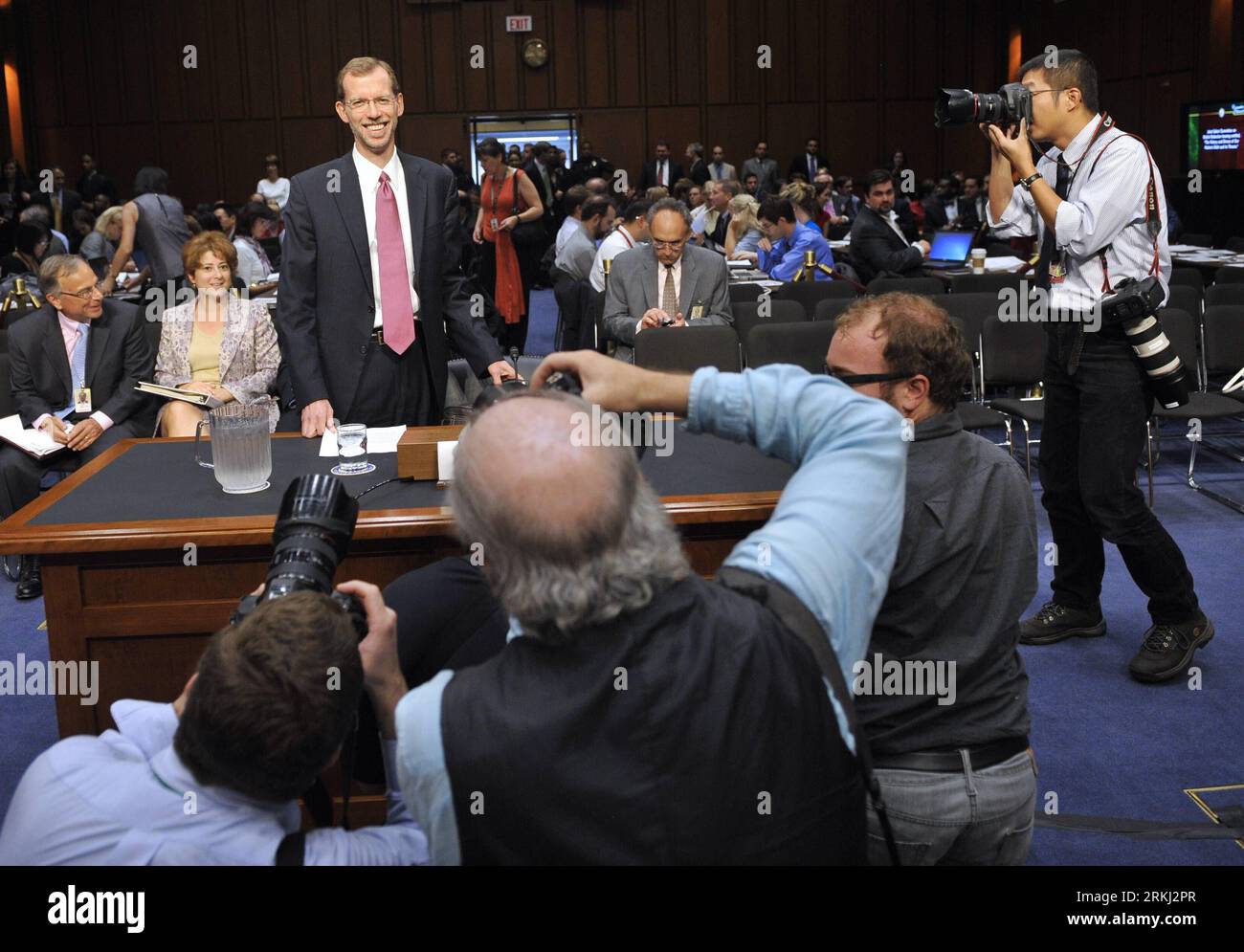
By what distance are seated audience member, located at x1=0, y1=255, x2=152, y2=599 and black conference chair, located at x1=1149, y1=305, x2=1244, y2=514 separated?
13.0 ft

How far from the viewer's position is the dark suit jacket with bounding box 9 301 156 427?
14.1 feet

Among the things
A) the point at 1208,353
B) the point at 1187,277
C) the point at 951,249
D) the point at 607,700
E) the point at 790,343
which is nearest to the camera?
the point at 607,700

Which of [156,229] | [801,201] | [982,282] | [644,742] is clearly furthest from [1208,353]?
[156,229]

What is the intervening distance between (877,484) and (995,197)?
2.37 meters

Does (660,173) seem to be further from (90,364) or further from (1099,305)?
(1099,305)

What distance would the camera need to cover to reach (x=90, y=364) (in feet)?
14.3

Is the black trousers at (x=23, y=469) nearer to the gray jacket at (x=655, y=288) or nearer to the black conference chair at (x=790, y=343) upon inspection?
the gray jacket at (x=655, y=288)

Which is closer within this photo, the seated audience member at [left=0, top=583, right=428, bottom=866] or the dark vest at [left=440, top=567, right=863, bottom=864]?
the dark vest at [left=440, top=567, right=863, bottom=864]

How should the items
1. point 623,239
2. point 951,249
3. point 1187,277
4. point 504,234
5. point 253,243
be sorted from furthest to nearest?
point 504,234 < point 951,249 < point 253,243 < point 623,239 < point 1187,277

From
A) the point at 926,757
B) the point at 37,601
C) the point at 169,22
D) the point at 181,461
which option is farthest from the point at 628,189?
the point at 926,757

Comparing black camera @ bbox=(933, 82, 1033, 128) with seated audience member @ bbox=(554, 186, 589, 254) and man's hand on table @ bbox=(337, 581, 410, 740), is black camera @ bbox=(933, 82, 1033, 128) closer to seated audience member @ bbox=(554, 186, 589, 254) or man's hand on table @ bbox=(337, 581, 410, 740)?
man's hand on table @ bbox=(337, 581, 410, 740)

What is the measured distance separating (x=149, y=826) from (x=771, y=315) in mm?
4476

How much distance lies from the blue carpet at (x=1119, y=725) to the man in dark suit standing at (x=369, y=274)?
1.18 m

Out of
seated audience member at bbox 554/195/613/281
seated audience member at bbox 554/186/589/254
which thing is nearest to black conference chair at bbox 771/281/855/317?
seated audience member at bbox 554/195/613/281
